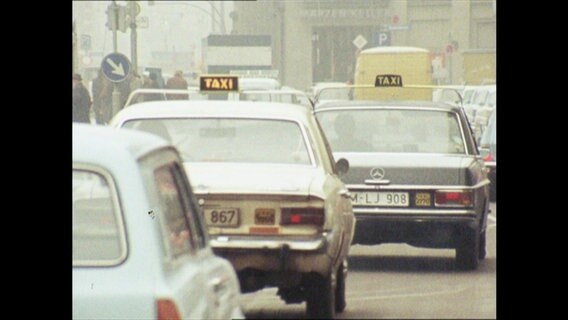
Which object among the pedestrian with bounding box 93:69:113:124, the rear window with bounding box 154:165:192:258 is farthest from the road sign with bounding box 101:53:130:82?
the rear window with bounding box 154:165:192:258

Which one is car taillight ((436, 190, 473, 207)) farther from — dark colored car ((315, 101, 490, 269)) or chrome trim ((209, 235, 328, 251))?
chrome trim ((209, 235, 328, 251))

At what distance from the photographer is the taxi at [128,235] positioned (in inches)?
23.7

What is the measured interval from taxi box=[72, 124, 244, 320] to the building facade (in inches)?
6.2

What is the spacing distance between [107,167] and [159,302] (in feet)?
0.22

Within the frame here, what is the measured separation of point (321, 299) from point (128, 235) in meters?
0.20

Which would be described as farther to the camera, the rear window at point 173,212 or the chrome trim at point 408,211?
the chrome trim at point 408,211

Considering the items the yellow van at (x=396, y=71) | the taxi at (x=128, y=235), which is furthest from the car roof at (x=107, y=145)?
the yellow van at (x=396, y=71)

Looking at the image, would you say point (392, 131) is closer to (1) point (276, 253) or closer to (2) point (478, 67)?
(2) point (478, 67)

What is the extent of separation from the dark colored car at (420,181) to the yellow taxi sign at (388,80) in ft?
0.09

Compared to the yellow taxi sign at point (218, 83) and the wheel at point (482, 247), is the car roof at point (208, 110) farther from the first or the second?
the wheel at point (482, 247)

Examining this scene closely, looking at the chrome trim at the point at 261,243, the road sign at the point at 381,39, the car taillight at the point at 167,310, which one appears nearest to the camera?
the car taillight at the point at 167,310
